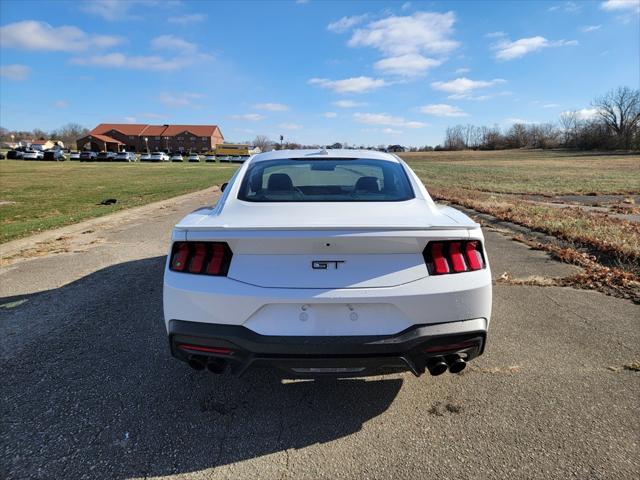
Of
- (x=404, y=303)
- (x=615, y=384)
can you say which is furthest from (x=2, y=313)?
(x=615, y=384)

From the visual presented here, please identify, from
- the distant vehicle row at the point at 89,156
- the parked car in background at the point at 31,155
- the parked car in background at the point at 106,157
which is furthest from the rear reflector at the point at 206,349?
the parked car in background at the point at 106,157

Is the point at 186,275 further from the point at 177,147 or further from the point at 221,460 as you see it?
the point at 177,147

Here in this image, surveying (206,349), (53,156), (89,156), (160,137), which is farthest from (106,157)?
(206,349)

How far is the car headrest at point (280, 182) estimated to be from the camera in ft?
11.6

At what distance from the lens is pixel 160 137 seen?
127 m

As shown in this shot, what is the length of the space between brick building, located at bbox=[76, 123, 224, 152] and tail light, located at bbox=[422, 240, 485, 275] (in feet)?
422

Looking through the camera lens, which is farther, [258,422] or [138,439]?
[258,422]

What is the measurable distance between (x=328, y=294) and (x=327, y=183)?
2170mm

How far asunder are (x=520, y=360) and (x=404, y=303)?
5.30ft

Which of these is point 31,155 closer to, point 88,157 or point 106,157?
point 88,157

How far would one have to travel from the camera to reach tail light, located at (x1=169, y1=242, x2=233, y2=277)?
8.00ft

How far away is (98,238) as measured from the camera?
827 cm

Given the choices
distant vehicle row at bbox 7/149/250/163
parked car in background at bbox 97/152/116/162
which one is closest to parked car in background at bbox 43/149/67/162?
distant vehicle row at bbox 7/149/250/163

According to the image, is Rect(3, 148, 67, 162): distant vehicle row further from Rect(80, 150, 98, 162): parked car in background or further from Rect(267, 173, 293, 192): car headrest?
Rect(267, 173, 293, 192): car headrest
